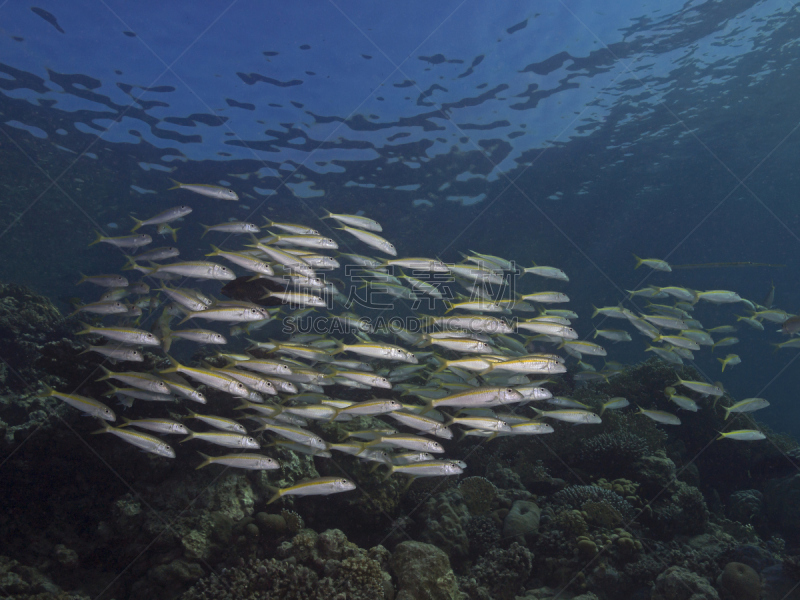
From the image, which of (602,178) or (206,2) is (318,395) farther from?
(602,178)

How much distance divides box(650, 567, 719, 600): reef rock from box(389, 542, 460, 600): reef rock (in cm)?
280

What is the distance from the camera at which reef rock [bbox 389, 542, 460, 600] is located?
4.24 metres

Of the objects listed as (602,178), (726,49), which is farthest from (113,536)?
(602,178)

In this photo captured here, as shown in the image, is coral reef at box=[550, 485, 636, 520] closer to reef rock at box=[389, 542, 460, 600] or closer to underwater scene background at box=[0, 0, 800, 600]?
underwater scene background at box=[0, 0, 800, 600]

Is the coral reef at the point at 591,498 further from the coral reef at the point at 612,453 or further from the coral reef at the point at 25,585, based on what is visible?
the coral reef at the point at 25,585

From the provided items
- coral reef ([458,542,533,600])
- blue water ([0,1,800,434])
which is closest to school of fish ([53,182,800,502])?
coral reef ([458,542,533,600])

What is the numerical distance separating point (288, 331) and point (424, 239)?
21.3 metres

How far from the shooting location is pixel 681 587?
462cm

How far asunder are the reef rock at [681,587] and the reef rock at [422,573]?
110 inches

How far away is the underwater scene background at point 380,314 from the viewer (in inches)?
184

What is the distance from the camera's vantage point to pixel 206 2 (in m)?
11.5

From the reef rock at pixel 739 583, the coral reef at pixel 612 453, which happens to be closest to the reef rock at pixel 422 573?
the reef rock at pixel 739 583

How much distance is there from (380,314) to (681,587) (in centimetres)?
1291

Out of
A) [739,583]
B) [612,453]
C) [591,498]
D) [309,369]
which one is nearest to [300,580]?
[309,369]
